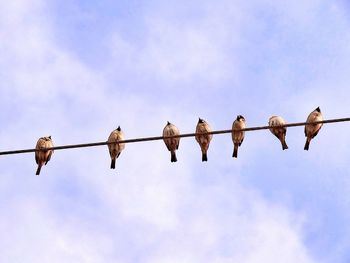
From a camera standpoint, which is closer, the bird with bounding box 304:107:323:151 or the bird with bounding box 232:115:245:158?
the bird with bounding box 304:107:323:151

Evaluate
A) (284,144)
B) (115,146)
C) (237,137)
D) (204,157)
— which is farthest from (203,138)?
(115,146)

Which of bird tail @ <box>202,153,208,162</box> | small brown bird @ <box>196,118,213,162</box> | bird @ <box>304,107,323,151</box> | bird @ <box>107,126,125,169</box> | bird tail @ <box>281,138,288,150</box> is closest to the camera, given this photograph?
bird tail @ <box>281,138,288,150</box>

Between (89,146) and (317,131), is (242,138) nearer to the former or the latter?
(317,131)

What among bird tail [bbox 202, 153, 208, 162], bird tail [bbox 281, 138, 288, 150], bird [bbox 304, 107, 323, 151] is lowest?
bird tail [bbox 202, 153, 208, 162]

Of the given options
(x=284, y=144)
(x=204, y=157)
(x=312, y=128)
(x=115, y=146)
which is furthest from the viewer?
(x=204, y=157)

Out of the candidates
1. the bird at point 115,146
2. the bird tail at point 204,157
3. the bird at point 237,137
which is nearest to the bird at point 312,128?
the bird at point 237,137

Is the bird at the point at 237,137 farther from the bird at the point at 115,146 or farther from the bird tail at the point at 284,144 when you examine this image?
the bird at the point at 115,146

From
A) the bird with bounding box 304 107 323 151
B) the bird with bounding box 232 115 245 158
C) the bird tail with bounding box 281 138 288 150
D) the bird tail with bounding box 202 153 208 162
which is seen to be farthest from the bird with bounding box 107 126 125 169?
the bird with bounding box 304 107 323 151

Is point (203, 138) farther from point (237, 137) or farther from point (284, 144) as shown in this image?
point (284, 144)

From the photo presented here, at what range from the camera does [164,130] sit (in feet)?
61.4

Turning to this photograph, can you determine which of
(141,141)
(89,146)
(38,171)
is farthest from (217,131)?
(38,171)

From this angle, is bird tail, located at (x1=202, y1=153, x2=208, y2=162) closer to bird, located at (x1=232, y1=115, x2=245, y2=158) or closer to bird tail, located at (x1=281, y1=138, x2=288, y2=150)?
bird, located at (x1=232, y1=115, x2=245, y2=158)

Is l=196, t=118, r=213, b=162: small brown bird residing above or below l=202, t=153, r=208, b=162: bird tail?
above

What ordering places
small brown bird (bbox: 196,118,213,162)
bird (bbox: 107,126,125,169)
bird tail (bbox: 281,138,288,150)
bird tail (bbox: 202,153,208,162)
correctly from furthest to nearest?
bird tail (bbox: 202,153,208,162), small brown bird (bbox: 196,118,213,162), bird (bbox: 107,126,125,169), bird tail (bbox: 281,138,288,150)
